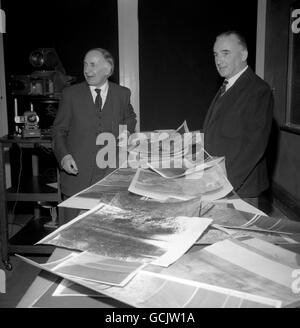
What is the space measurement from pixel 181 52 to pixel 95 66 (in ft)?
5.23

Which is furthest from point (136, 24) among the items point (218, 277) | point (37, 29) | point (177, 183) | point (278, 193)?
point (218, 277)

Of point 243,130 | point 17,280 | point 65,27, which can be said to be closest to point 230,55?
point 243,130

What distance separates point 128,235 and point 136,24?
3.33 meters

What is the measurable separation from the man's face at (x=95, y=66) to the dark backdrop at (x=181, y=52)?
143cm

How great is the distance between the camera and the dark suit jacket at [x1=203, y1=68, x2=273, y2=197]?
167 centimetres

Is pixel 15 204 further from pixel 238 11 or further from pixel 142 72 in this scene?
pixel 238 11

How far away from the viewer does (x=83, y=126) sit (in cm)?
249

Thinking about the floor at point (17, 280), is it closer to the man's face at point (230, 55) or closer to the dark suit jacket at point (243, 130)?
the dark suit jacket at point (243, 130)

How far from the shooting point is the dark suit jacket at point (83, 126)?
8.13ft

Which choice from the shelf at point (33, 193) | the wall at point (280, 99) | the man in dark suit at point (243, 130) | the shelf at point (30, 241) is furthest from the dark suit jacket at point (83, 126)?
the wall at point (280, 99)

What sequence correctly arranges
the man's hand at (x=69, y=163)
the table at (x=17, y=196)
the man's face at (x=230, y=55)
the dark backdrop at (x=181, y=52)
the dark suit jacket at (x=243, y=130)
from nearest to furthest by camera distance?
the dark suit jacket at (x=243, y=130), the man's face at (x=230, y=55), the man's hand at (x=69, y=163), the table at (x=17, y=196), the dark backdrop at (x=181, y=52)

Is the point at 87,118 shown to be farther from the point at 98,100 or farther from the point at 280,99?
the point at 280,99

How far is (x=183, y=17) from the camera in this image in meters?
3.78

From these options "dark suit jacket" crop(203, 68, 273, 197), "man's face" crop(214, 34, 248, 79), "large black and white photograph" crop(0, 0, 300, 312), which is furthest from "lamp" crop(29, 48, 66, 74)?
"dark suit jacket" crop(203, 68, 273, 197)
